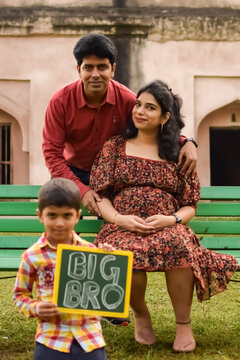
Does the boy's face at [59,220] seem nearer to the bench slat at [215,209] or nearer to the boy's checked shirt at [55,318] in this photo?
the boy's checked shirt at [55,318]

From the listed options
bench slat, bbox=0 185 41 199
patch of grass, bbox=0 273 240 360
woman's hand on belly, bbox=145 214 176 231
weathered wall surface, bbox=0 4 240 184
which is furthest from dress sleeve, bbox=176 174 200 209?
weathered wall surface, bbox=0 4 240 184

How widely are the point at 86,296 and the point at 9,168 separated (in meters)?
11.4

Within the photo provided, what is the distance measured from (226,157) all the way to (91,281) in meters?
16.4

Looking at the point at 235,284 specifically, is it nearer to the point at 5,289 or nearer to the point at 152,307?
the point at 152,307

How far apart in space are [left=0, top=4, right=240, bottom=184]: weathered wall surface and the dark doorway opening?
16.7 ft

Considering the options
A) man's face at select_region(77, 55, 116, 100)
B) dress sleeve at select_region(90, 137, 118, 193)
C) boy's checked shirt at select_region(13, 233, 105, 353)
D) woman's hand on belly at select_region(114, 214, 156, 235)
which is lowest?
boy's checked shirt at select_region(13, 233, 105, 353)

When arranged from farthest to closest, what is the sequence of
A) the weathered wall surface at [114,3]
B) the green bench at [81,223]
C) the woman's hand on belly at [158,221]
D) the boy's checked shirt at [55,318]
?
the weathered wall surface at [114,3]
the green bench at [81,223]
the woman's hand on belly at [158,221]
the boy's checked shirt at [55,318]

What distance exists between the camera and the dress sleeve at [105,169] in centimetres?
369

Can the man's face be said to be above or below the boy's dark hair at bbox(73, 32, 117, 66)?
below

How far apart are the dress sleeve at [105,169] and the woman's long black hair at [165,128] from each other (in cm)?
12

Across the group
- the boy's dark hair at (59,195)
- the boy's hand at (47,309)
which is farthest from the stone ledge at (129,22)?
the boy's hand at (47,309)

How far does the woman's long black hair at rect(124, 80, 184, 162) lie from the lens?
146 inches

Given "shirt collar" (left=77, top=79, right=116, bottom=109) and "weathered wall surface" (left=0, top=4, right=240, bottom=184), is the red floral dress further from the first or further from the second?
"weathered wall surface" (left=0, top=4, right=240, bottom=184)

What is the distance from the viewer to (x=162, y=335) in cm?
388
